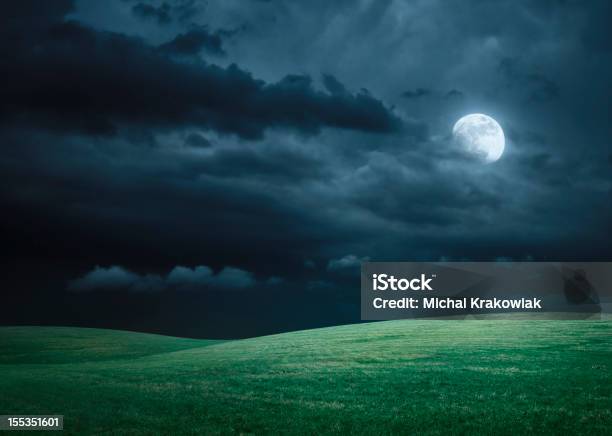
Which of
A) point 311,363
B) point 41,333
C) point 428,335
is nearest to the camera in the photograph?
point 311,363

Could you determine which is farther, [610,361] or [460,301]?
[460,301]

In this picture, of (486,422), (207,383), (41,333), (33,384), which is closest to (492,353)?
(486,422)

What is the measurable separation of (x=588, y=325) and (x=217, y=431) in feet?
168

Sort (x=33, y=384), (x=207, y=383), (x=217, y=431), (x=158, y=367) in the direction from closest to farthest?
(x=217, y=431) → (x=207, y=383) → (x=33, y=384) → (x=158, y=367)

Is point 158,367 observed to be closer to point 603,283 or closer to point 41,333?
point 41,333

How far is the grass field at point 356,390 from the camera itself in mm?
22703

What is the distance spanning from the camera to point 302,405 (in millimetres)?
25750

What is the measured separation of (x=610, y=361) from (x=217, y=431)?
2788 centimetres

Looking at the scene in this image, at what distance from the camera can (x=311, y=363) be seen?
39688 mm

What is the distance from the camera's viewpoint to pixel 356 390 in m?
28.8

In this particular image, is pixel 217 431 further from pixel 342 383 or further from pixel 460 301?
pixel 460 301

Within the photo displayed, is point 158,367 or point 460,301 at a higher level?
point 460,301

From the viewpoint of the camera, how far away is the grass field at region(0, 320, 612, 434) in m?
22.7

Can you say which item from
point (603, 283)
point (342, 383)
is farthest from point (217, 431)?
point (603, 283)
